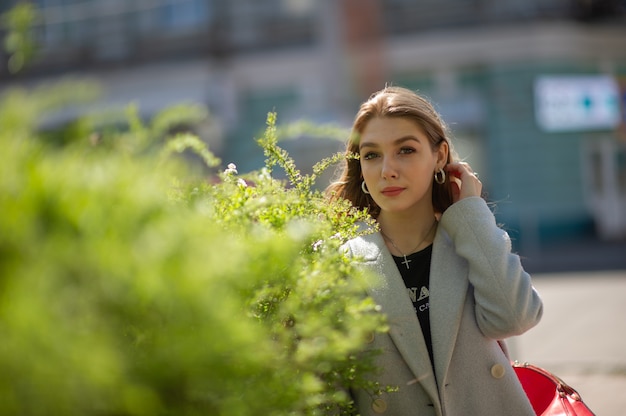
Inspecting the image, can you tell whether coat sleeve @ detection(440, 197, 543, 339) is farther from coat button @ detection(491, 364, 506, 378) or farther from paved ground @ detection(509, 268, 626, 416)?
paved ground @ detection(509, 268, 626, 416)

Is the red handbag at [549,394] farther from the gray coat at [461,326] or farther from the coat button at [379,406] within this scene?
the coat button at [379,406]

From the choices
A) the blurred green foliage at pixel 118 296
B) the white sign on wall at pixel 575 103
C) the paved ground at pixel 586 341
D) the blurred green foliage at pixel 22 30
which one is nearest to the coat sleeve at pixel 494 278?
the blurred green foliage at pixel 118 296

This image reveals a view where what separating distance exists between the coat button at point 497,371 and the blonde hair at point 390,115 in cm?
51

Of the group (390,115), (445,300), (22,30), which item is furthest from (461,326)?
(22,30)

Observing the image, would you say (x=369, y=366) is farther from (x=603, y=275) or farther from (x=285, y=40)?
(x=285, y=40)

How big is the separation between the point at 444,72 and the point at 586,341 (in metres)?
11.3

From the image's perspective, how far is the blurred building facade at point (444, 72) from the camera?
1619 cm

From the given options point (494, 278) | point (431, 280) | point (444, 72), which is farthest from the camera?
point (444, 72)

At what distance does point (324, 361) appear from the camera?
1.22m

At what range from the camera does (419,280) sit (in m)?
2.16

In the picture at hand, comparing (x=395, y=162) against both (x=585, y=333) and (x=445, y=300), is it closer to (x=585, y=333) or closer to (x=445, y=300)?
(x=445, y=300)

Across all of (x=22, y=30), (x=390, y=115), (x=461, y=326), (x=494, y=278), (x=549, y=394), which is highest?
(x=22, y=30)

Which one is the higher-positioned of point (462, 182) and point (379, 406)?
point (462, 182)

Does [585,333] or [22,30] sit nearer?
[22,30]
